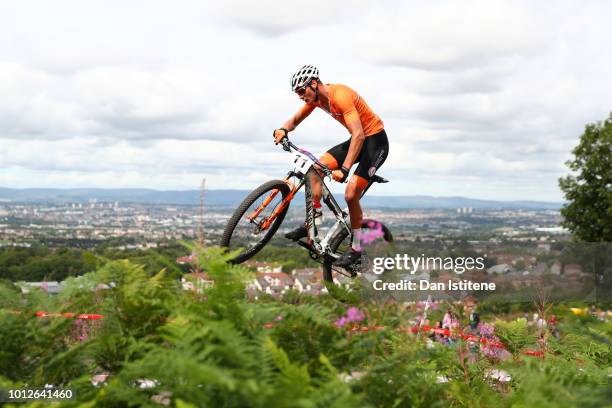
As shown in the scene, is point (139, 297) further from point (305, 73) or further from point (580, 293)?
point (580, 293)

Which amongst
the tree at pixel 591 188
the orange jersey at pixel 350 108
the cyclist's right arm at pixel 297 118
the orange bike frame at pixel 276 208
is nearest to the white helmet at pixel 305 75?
the orange jersey at pixel 350 108

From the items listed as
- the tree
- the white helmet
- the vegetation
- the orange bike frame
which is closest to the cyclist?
the white helmet

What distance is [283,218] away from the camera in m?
9.53

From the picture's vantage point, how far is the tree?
48.0m

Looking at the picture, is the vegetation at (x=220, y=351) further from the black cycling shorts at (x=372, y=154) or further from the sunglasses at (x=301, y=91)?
the sunglasses at (x=301, y=91)

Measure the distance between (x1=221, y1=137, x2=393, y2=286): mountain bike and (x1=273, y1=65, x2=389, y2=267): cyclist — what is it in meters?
0.13

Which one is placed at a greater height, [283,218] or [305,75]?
[305,75]

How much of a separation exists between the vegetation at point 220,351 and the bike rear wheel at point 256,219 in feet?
17.5

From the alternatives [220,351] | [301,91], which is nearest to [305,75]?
[301,91]

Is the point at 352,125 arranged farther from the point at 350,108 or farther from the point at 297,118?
the point at 297,118

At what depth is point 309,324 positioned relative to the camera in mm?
3102

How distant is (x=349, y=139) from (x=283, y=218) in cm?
160

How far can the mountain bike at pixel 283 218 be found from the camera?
9023 mm

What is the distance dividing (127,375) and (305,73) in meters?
6.52
